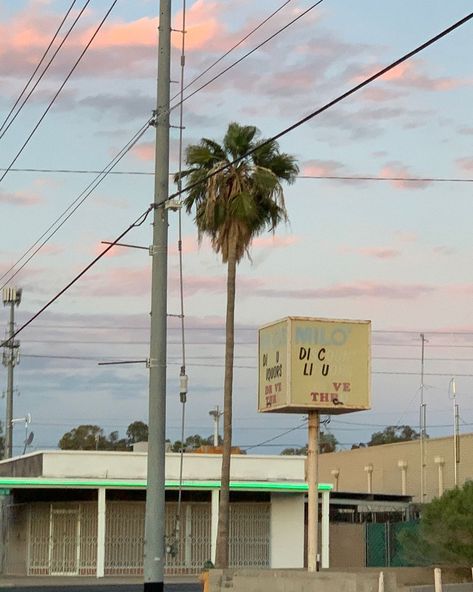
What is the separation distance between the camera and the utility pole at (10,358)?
65.8m

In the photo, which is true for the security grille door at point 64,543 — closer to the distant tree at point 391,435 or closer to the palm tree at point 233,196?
the palm tree at point 233,196

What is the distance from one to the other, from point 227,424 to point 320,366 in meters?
17.4

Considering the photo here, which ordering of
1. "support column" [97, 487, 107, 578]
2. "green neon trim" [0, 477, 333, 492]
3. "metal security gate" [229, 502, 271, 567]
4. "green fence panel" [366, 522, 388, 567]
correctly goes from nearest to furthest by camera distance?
"green neon trim" [0, 477, 333, 492], "support column" [97, 487, 107, 578], "metal security gate" [229, 502, 271, 567], "green fence panel" [366, 522, 388, 567]

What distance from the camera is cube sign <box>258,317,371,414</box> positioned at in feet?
62.5

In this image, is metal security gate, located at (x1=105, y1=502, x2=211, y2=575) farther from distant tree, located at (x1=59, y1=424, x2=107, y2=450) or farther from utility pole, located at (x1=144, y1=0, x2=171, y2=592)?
distant tree, located at (x1=59, y1=424, x2=107, y2=450)

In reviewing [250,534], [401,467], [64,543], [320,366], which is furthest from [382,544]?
[320,366]

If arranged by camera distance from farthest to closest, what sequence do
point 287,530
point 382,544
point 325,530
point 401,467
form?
point 401,467 < point 382,544 < point 287,530 < point 325,530

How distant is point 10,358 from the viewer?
69.7m

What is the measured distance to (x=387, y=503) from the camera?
5441cm

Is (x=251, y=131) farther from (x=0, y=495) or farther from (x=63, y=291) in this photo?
(x=0, y=495)

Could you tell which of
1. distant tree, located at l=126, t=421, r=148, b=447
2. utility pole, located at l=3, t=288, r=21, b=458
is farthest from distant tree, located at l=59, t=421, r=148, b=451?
utility pole, located at l=3, t=288, r=21, b=458

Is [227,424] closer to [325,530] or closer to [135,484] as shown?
[135,484]

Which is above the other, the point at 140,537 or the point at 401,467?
the point at 401,467

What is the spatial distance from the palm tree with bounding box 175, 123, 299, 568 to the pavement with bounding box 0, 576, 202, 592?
5.10 m
